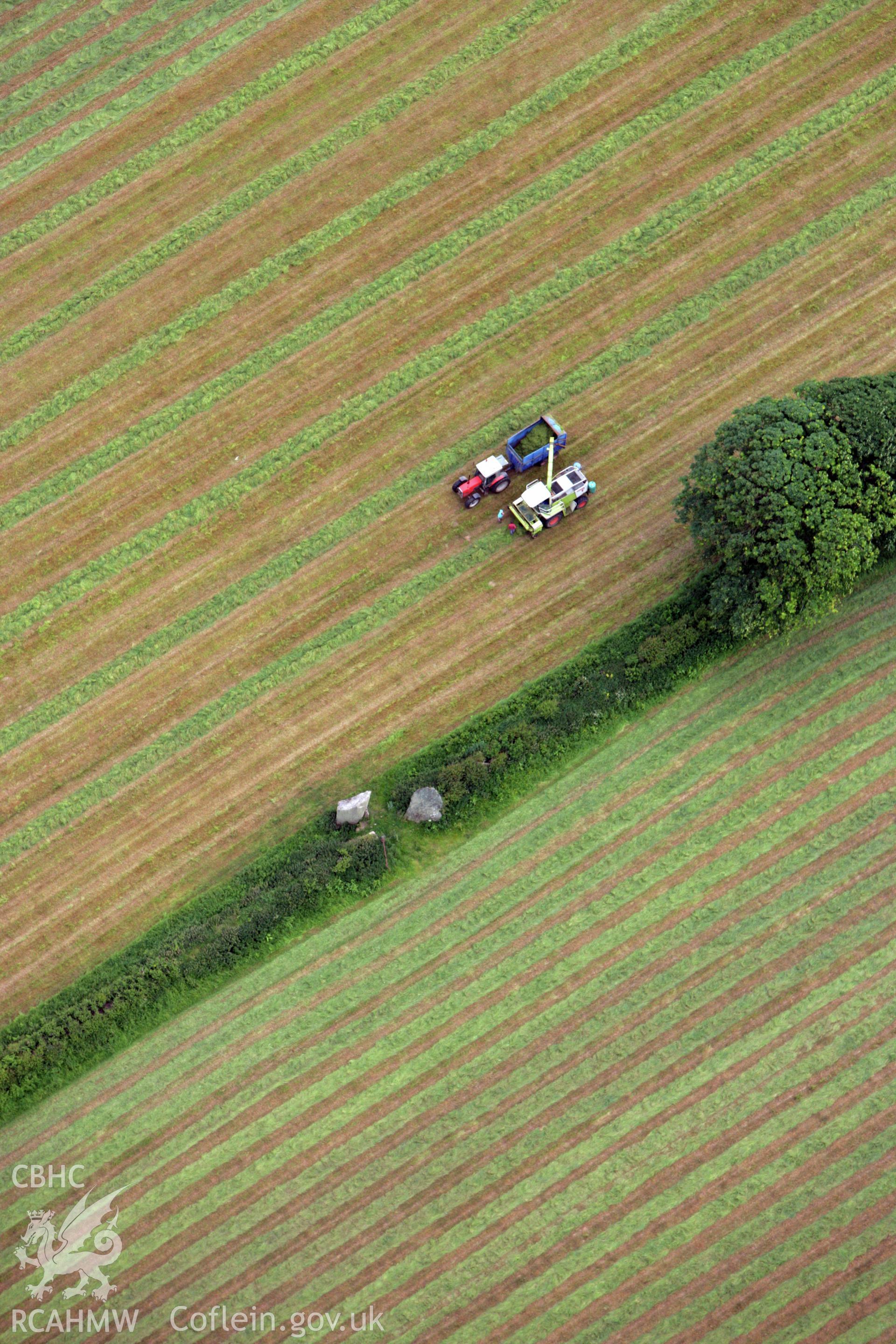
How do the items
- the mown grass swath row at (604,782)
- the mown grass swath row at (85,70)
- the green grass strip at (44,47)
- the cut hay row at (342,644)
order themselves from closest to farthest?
the mown grass swath row at (604,782), the cut hay row at (342,644), the mown grass swath row at (85,70), the green grass strip at (44,47)

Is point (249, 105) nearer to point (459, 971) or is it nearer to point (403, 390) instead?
point (403, 390)

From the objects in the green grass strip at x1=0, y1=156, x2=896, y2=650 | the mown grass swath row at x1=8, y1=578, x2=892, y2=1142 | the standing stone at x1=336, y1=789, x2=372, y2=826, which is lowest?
the mown grass swath row at x1=8, y1=578, x2=892, y2=1142

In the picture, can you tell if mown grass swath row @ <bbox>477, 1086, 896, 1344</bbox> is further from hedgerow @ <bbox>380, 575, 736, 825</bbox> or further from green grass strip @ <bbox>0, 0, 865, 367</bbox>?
green grass strip @ <bbox>0, 0, 865, 367</bbox>

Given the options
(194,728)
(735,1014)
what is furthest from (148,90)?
(735,1014)

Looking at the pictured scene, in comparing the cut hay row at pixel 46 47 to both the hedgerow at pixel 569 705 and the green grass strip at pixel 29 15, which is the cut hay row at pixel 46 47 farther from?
the hedgerow at pixel 569 705

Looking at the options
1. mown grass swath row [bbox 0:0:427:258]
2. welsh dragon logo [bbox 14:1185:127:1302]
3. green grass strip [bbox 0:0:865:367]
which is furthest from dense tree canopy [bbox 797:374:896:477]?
welsh dragon logo [bbox 14:1185:127:1302]

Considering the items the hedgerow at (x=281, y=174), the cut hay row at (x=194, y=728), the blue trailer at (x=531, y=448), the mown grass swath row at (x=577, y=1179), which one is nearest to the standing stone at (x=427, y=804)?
the cut hay row at (x=194, y=728)
